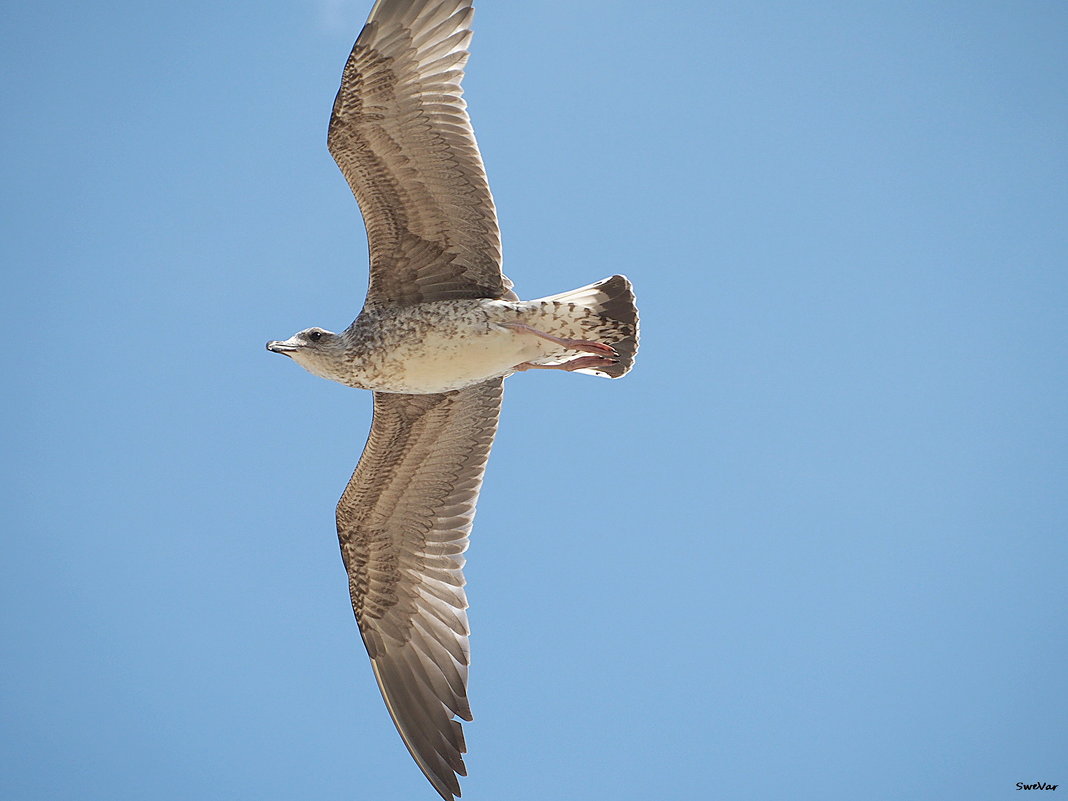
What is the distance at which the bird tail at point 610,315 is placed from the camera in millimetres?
7789

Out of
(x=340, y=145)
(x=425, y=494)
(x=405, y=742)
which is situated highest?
(x=340, y=145)

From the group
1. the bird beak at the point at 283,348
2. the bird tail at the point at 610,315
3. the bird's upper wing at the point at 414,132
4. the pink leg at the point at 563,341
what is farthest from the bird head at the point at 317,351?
the bird tail at the point at 610,315

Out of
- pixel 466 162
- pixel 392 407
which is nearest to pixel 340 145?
pixel 466 162

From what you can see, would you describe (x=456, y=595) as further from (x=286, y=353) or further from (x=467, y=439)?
(x=286, y=353)

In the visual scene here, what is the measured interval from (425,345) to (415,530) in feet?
5.41

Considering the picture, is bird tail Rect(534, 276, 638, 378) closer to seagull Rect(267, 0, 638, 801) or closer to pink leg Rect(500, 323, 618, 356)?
seagull Rect(267, 0, 638, 801)

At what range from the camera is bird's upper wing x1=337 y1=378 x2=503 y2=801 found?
822cm

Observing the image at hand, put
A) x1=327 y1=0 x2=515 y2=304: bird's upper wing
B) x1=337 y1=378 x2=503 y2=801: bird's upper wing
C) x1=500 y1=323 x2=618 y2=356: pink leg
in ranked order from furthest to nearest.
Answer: x1=337 y1=378 x2=503 y2=801: bird's upper wing
x1=500 y1=323 x2=618 y2=356: pink leg
x1=327 y1=0 x2=515 y2=304: bird's upper wing

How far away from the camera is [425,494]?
8.45 m

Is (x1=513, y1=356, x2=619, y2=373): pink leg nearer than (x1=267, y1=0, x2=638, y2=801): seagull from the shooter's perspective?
No

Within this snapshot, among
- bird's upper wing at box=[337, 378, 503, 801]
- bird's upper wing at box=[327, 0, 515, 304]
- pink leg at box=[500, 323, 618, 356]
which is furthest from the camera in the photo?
bird's upper wing at box=[337, 378, 503, 801]

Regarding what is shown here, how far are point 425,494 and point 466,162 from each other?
2654mm

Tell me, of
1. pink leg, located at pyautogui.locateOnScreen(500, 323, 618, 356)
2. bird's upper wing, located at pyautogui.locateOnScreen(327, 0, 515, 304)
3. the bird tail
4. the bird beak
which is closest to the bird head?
the bird beak

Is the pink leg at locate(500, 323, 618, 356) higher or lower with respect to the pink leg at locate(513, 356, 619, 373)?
higher
